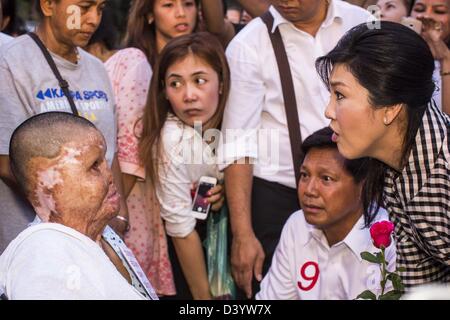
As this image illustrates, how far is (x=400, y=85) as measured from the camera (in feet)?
10.9

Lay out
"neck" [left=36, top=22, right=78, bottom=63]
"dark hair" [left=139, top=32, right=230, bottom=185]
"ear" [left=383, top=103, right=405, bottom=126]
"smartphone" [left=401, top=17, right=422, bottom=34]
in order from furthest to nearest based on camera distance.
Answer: "smartphone" [left=401, top=17, right=422, bottom=34] < "dark hair" [left=139, top=32, right=230, bottom=185] < "neck" [left=36, top=22, right=78, bottom=63] < "ear" [left=383, top=103, right=405, bottom=126]

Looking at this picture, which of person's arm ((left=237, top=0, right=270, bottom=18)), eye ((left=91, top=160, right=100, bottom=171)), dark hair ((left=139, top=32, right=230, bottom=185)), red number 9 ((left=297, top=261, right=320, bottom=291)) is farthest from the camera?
person's arm ((left=237, top=0, right=270, bottom=18))

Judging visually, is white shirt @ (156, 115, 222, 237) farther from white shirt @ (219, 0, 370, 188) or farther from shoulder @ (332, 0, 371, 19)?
shoulder @ (332, 0, 371, 19)

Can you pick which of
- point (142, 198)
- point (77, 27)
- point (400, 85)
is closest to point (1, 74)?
point (77, 27)

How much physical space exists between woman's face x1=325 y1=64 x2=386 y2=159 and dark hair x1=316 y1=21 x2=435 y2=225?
31mm

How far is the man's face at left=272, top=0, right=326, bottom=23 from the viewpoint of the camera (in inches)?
180

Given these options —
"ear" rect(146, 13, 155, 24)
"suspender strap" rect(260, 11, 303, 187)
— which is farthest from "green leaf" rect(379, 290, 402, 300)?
"ear" rect(146, 13, 155, 24)

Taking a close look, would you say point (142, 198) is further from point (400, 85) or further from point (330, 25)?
point (400, 85)

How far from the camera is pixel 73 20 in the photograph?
4152 mm

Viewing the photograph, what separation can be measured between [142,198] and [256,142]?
67 cm

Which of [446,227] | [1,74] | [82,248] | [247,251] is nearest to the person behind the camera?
[82,248]

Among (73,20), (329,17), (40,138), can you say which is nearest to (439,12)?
(329,17)

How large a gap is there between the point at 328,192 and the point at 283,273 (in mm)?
462

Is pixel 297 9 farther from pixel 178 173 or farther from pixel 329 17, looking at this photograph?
pixel 178 173
